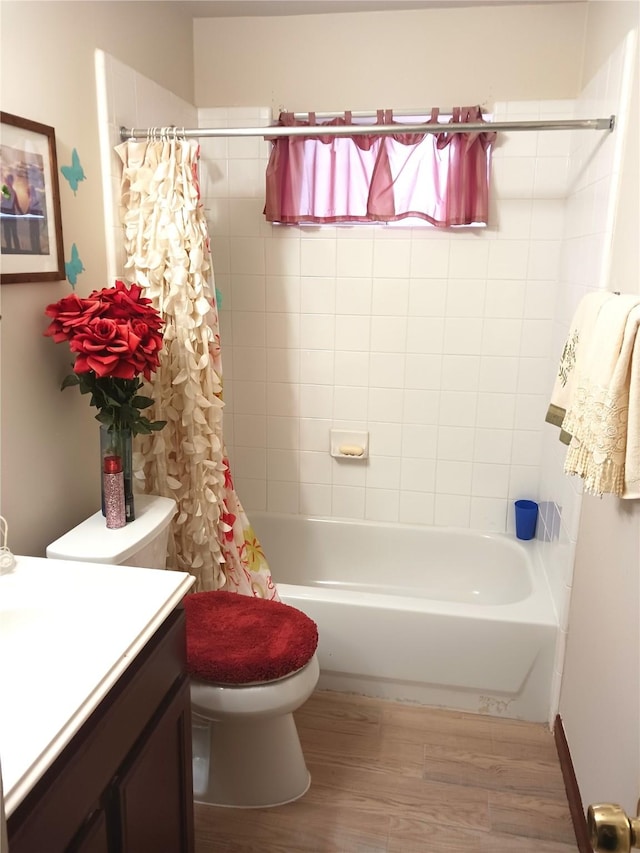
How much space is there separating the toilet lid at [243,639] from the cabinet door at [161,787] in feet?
0.91

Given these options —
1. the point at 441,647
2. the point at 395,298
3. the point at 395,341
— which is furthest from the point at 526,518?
the point at 395,298

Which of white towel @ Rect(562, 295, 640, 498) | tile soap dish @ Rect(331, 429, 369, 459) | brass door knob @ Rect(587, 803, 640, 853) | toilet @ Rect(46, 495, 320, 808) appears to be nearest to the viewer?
brass door knob @ Rect(587, 803, 640, 853)

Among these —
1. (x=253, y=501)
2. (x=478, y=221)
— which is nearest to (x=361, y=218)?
(x=478, y=221)

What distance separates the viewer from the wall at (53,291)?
1.61 metres

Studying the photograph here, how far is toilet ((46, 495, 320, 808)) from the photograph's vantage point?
5.84 feet

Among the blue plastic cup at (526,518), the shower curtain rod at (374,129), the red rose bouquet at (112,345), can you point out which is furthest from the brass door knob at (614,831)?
the blue plastic cup at (526,518)

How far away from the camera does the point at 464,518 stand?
9.76 ft

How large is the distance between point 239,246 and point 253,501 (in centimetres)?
115

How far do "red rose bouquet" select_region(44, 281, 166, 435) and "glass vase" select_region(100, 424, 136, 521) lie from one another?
0.02 m

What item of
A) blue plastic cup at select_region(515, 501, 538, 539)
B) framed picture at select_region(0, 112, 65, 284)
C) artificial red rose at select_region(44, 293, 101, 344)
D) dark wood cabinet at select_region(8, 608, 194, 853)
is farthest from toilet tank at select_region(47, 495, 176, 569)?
blue plastic cup at select_region(515, 501, 538, 539)

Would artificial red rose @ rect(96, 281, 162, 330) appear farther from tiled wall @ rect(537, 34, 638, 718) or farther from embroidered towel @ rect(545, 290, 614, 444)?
tiled wall @ rect(537, 34, 638, 718)

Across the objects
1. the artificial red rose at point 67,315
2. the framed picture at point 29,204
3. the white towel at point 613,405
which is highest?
the framed picture at point 29,204

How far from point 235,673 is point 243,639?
113mm

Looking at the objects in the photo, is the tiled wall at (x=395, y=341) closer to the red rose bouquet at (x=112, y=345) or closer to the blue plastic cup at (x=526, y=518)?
the blue plastic cup at (x=526, y=518)
